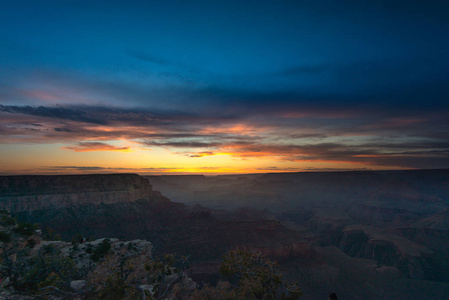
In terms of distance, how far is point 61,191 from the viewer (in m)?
66.7

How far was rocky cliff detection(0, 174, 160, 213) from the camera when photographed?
195ft

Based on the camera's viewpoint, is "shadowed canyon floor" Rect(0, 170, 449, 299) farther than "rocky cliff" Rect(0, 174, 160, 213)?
No

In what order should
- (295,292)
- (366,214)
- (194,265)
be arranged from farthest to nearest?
(366,214) < (194,265) < (295,292)

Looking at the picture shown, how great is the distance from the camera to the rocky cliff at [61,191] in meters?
59.3

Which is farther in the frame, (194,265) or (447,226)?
(447,226)

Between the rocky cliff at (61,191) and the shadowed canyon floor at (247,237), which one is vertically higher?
the rocky cliff at (61,191)

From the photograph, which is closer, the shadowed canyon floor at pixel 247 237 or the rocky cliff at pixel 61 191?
the shadowed canyon floor at pixel 247 237

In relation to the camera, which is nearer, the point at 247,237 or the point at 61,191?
the point at 61,191

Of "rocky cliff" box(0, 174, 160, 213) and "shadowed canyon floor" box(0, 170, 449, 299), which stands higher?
"rocky cliff" box(0, 174, 160, 213)

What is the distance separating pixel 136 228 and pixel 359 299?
5785 centimetres

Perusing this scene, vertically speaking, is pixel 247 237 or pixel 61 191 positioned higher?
pixel 61 191

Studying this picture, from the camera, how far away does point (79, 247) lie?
32.1 meters

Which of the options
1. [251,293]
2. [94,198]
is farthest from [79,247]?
[94,198]

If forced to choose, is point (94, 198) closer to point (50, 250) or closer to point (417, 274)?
→ point (50, 250)
